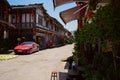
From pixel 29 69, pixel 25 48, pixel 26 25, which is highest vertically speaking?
pixel 26 25

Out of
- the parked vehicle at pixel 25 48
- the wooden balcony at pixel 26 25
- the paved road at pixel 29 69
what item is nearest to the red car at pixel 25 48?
the parked vehicle at pixel 25 48

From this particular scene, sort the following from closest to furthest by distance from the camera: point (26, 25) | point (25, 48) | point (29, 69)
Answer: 1. point (29, 69)
2. point (25, 48)
3. point (26, 25)

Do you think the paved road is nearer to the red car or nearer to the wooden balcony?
the red car

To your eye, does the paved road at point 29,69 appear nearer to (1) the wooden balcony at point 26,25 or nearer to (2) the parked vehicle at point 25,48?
(2) the parked vehicle at point 25,48

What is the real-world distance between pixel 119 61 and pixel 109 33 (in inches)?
44.1

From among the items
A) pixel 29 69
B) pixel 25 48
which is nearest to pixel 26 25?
pixel 25 48

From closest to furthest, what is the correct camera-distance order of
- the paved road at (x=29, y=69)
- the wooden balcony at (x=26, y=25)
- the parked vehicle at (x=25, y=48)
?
the paved road at (x=29, y=69) < the parked vehicle at (x=25, y=48) < the wooden balcony at (x=26, y=25)

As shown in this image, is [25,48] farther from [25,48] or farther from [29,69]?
[29,69]

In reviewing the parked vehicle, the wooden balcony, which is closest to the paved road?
the parked vehicle

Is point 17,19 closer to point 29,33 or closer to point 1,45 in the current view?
point 29,33

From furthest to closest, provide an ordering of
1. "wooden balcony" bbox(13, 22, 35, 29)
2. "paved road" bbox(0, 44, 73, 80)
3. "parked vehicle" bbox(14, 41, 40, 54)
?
"wooden balcony" bbox(13, 22, 35, 29)
"parked vehicle" bbox(14, 41, 40, 54)
"paved road" bbox(0, 44, 73, 80)

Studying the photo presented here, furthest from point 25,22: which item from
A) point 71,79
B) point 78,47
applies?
point 71,79

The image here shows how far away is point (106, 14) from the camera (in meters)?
4.19

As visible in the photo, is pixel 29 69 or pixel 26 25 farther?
pixel 26 25
